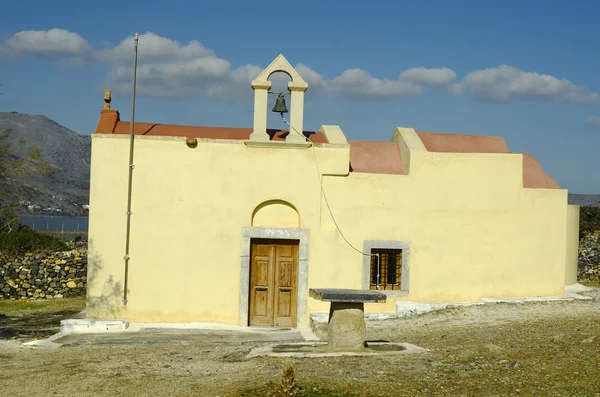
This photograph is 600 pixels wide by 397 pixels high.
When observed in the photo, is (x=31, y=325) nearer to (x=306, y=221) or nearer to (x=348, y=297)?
(x=306, y=221)

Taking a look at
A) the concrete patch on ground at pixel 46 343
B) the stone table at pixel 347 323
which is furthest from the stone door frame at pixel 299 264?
the stone table at pixel 347 323

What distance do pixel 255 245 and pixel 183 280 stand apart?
5.66 ft

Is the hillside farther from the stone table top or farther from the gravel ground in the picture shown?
the stone table top

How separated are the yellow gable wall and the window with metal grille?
315mm

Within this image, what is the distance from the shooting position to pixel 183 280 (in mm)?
15125

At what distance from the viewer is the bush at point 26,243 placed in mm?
22484

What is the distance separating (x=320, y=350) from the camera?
1100cm

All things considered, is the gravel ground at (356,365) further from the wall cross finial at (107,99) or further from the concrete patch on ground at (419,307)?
the wall cross finial at (107,99)

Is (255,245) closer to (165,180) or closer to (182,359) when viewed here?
(165,180)

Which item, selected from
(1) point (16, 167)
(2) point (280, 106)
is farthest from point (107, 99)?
(2) point (280, 106)

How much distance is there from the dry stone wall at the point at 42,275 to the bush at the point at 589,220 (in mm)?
18596

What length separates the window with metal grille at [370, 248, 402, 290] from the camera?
51.5 ft

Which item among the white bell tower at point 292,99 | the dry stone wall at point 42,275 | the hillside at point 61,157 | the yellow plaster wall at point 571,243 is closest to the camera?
the white bell tower at point 292,99

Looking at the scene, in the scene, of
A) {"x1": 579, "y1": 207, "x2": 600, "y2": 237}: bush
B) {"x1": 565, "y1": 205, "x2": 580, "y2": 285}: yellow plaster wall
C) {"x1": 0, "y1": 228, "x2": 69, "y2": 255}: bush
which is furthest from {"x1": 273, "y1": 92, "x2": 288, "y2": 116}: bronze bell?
{"x1": 579, "y1": 207, "x2": 600, "y2": 237}: bush
